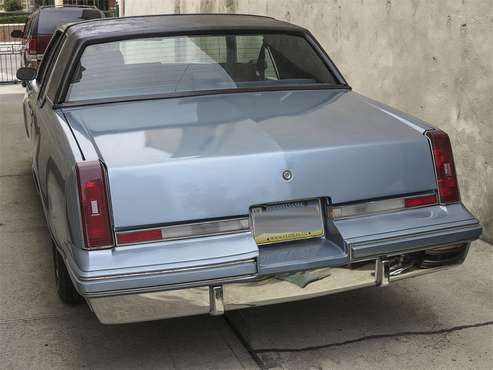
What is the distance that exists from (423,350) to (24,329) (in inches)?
82.5

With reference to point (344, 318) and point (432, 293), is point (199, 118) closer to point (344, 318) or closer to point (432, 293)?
point (344, 318)

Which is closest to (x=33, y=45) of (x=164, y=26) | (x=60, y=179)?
(x=164, y=26)

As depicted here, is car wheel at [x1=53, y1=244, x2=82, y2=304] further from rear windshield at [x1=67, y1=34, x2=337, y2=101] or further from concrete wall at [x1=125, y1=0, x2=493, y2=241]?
concrete wall at [x1=125, y1=0, x2=493, y2=241]

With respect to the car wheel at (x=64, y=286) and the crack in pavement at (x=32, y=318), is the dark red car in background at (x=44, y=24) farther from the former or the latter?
the crack in pavement at (x=32, y=318)

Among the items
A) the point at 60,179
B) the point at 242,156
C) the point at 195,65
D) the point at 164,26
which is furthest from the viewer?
the point at 164,26

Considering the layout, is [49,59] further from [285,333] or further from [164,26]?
[285,333]

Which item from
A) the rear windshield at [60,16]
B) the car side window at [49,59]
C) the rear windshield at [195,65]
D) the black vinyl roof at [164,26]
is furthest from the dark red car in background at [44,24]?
the rear windshield at [195,65]

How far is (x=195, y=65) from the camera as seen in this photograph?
4.49 metres

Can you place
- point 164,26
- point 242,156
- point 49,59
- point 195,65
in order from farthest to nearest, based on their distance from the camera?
point 49,59 → point 164,26 → point 195,65 → point 242,156

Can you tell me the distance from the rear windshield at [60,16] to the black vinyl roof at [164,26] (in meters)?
10.3

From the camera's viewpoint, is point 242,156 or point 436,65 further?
point 436,65

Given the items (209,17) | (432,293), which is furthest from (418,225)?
(209,17)

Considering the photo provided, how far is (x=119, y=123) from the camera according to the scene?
379 centimetres

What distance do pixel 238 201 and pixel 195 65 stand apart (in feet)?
4.91
